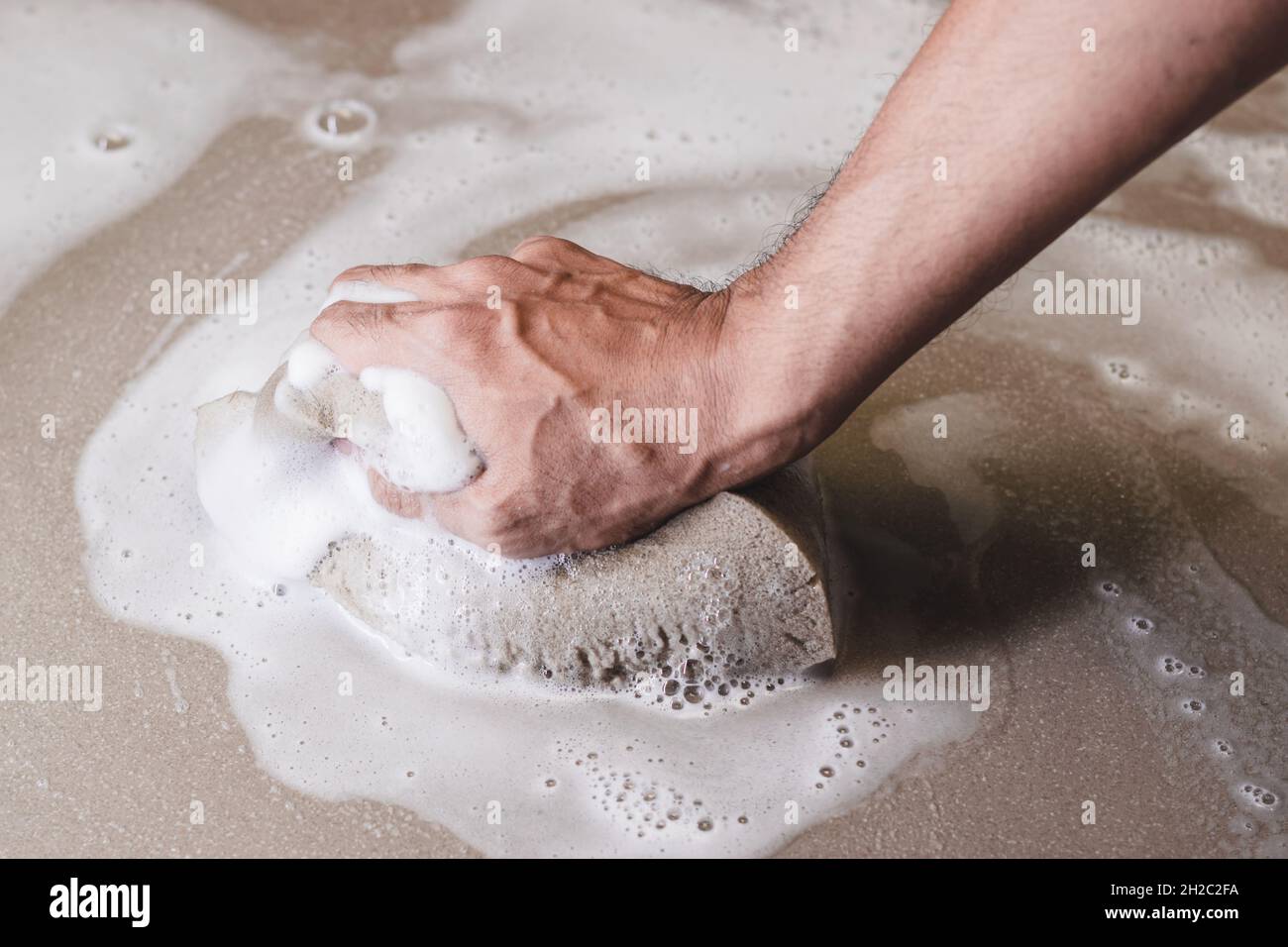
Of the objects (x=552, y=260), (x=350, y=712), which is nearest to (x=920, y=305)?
(x=552, y=260)

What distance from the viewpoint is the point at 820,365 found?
108 centimetres

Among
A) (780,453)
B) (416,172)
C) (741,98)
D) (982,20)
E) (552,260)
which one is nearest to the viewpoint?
(982,20)

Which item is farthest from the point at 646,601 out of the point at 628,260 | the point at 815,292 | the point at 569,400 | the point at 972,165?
the point at 628,260

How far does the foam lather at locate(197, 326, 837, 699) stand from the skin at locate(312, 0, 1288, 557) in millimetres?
35

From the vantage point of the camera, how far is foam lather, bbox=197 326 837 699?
1.16m

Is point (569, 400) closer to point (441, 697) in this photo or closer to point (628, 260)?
point (441, 697)

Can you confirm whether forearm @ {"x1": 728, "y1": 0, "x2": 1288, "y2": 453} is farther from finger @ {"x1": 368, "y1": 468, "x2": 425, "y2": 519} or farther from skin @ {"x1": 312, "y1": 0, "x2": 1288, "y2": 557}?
finger @ {"x1": 368, "y1": 468, "x2": 425, "y2": 519}

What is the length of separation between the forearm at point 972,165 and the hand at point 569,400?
4 cm

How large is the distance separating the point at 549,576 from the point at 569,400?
0.55 feet

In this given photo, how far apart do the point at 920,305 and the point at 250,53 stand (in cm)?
135

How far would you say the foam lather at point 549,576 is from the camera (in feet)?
3.81

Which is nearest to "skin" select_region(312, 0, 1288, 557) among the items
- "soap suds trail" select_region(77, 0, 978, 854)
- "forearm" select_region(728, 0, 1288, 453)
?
"forearm" select_region(728, 0, 1288, 453)

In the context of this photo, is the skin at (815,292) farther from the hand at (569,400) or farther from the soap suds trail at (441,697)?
the soap suds trail at (441,697)

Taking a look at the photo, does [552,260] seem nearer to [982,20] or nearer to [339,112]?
[982,20]
